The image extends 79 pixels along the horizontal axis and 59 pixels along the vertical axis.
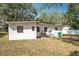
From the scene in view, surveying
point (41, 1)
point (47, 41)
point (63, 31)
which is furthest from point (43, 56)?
point (41, 1)

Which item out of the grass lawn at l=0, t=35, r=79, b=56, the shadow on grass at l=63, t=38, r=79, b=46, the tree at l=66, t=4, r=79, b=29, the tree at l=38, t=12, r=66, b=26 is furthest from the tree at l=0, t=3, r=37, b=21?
the shadow on grass at l=63, t=38, r=79, b=46

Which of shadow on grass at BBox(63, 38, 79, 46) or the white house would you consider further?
the white house

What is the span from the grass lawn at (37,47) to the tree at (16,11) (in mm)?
683

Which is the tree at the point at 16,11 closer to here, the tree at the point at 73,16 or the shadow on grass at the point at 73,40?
the tree at the point at 73,16

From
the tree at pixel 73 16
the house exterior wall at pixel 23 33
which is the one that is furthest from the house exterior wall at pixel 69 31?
the house exterior wall at pixel 23 33

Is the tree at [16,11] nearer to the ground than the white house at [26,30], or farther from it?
farther from it

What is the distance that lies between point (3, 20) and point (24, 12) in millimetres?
725

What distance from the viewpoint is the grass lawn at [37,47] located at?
6570mm

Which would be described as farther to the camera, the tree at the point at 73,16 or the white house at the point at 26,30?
the white house at the point at 26,30

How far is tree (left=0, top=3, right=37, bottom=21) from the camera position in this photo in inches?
266

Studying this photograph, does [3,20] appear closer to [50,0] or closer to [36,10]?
[36,10]

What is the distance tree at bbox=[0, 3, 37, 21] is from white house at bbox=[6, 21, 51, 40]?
35 centimetres

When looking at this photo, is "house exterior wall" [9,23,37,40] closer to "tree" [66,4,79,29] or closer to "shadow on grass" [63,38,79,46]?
"shadow on grass" [63,38,79,46]

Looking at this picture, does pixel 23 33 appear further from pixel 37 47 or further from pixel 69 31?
pixel 69 31
